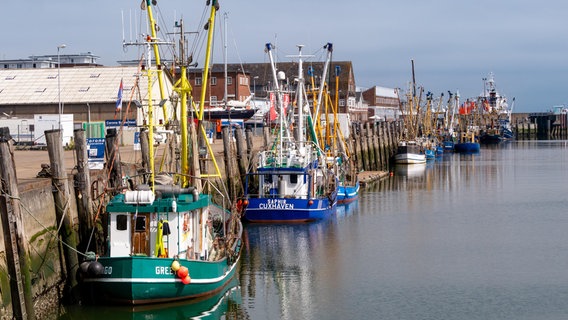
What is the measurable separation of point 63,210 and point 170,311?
147 inches

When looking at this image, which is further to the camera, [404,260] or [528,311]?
[404,260]

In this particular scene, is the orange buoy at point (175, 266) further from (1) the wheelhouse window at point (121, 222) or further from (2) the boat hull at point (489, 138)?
(2) the boat hull at point (489, 138)

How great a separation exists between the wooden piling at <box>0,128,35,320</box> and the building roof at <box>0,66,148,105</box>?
139 ft

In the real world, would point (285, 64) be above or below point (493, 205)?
above

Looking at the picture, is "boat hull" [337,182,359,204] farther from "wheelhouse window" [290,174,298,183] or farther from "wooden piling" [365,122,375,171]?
"wooden piling" [365,122,375,171]

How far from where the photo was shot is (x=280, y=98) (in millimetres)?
39719

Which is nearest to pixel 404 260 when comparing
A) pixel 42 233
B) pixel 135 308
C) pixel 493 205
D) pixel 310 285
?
pixel 310 285

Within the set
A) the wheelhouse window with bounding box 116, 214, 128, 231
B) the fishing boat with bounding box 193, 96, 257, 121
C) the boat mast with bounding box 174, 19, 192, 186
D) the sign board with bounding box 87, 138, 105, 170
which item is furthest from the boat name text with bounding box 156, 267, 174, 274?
the fishing boat with bounding box 193, 96, 257, 121

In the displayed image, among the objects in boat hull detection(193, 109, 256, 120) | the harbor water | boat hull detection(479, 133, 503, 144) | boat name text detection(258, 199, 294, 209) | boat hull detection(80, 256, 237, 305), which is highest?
boat hull detection(193, 109, 256, 120)

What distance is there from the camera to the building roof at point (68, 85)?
62875 mm

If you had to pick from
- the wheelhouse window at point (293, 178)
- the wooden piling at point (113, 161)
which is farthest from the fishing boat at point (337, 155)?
the wooden piling at point (113, 161)

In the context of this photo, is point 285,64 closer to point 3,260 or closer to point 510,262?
point 510,262

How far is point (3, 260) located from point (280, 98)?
22.2 metres

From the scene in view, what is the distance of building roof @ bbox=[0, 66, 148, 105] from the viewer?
62.9 meters
